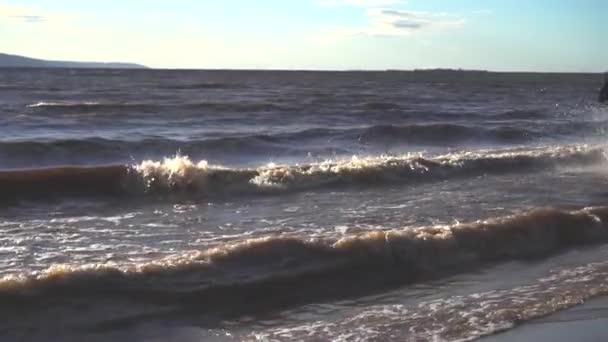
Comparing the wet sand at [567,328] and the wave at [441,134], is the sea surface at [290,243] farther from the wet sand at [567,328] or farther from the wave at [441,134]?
the wave at [441,134]

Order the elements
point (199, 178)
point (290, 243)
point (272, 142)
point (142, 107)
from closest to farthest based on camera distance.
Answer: point (290, 243), point (199, 178), point (272, 142), point (142, 107)

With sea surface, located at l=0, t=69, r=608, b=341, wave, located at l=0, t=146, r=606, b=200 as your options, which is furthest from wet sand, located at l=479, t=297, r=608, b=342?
wave, located at l=0, t=146, r=606, b=200

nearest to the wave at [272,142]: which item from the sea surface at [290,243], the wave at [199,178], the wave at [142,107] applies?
the sea surface at [290,243]

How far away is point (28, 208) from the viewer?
1263 cm

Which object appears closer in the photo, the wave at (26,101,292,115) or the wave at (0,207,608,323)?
the wave at (0,207,608,323)

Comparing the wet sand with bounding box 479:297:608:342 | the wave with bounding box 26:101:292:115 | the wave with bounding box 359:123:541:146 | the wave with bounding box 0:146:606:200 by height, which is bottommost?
the wet sand with bounding box 479:297:608:342

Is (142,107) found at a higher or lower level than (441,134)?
higher

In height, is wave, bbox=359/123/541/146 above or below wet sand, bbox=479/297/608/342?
above

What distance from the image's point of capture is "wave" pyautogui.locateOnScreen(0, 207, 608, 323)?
7.39 metres

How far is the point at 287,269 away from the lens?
8508 millimetres

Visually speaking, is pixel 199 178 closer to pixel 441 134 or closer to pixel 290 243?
pixel 290 243

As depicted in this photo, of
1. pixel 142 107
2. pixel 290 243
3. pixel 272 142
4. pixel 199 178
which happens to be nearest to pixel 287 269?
pixel 290 243

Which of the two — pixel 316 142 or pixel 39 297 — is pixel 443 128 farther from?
pixel 39 297

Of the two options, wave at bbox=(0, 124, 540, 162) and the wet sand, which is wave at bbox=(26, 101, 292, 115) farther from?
the wet sand
